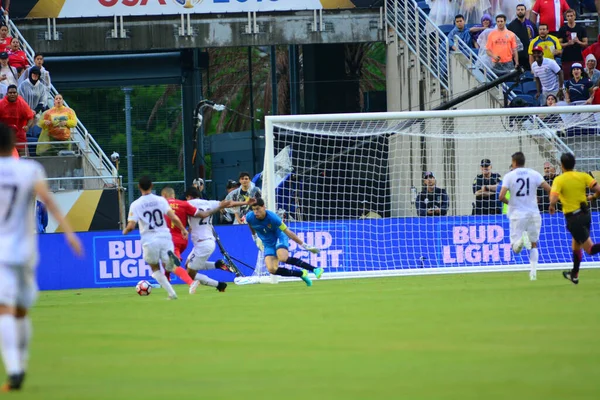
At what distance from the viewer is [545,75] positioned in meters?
26.0

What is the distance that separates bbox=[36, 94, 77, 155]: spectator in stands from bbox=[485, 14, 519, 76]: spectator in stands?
10.3 meters

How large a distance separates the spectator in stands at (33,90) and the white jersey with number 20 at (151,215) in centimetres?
1041

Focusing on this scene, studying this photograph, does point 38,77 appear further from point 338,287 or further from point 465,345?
point 465,345

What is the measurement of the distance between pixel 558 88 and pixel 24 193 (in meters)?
20.2

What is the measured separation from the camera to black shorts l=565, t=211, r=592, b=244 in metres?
16.5

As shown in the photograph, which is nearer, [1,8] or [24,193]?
[24,193]

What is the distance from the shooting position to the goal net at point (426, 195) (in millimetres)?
22891

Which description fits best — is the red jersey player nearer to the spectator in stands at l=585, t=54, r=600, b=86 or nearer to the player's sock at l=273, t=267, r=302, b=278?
the player's sock at l=273, t=267, r=302, b=278

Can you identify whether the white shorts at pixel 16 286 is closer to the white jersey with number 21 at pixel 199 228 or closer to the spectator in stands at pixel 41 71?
the white jersey with number 21 at pixel 199 228

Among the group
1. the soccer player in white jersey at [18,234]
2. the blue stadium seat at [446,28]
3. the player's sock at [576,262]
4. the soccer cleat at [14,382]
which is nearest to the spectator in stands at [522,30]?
the blue stadium seat at [446,28]

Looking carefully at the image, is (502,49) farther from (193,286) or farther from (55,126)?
(193,286)

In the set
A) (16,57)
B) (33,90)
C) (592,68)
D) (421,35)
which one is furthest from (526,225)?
(16,57)

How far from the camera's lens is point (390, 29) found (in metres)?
30.5

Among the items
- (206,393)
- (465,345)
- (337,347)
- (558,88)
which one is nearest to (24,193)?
(206,393)
